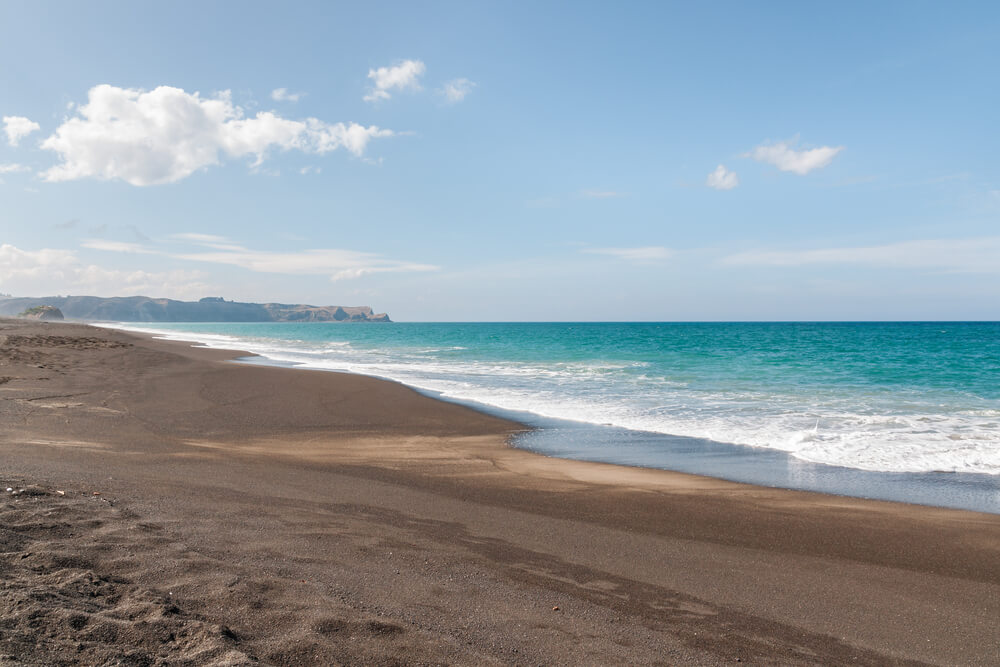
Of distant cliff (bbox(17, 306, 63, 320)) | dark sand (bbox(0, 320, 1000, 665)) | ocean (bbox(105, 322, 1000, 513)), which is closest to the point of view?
dark sand (bbox(0, 320, 1000, 665))

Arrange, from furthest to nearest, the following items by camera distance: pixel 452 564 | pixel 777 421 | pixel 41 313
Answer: pixel 41 313
pixel 777 421
pixel 452 564

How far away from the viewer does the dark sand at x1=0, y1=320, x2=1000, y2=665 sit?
3.19 m

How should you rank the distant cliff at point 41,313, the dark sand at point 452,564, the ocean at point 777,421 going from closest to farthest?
1. the dark sand at point 452,564
2. the ocean at point 777,421
3. the distant cliff at point 41,313

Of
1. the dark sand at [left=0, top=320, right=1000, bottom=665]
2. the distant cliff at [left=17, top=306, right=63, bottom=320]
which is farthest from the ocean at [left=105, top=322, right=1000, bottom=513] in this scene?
the distant cliff at [left=17, top=306, right=63, bottom=320]

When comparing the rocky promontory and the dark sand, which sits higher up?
the rocky promontory

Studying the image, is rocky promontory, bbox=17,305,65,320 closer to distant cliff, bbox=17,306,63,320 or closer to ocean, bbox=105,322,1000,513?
distant cliff, bbox=17,306,63,320

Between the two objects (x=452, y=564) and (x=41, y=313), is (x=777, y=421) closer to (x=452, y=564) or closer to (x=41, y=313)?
(x=452, y=564)

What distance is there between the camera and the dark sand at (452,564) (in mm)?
3186

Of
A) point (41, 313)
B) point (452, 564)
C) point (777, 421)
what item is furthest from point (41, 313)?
point (452, 564)

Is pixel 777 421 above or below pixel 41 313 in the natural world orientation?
below

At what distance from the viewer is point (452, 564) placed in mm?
4574

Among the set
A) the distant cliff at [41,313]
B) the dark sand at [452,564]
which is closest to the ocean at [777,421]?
the dark sand at [452,564]

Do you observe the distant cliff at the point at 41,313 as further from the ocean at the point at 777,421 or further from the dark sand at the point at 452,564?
the dark sand at the point at 452,564

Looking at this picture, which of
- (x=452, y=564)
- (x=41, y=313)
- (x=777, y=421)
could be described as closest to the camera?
(x=452, y=564)
